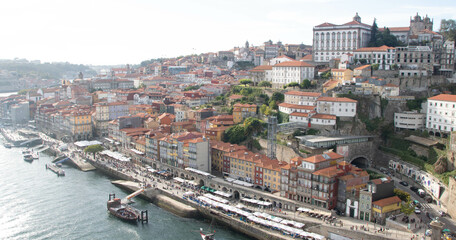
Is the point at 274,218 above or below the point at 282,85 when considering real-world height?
below

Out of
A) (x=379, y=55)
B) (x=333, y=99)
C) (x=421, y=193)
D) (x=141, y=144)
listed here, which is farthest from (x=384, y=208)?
(x=379, y=55)

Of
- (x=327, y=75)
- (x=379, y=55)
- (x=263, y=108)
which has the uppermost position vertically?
(x=379, y=55)

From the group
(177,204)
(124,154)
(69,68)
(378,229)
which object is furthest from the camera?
(69,68)

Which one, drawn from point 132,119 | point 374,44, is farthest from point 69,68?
point 374,44

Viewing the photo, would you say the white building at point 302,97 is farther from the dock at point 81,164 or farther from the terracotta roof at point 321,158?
the dock at point 81,164

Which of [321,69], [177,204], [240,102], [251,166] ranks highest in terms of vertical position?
[321,69]

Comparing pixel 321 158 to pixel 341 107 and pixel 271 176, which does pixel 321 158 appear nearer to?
pixel 271 176

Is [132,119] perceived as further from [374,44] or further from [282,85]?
[374,44]
